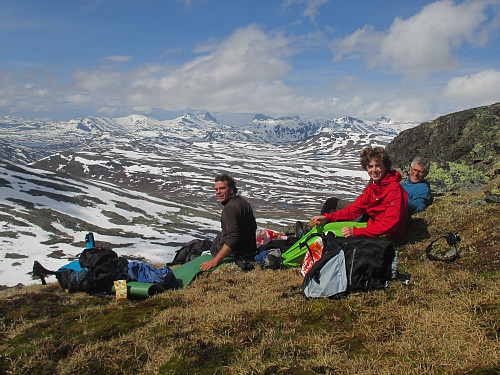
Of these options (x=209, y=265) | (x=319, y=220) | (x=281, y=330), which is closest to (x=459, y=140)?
(x=319, y=220)

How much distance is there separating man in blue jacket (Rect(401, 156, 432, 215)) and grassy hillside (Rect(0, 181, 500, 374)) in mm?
3044

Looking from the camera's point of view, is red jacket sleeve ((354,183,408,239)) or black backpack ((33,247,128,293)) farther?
black backpack ((33,247,128,293))

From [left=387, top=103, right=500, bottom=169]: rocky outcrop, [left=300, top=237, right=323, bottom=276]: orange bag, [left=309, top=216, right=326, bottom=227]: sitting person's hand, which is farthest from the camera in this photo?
[left=387, top=103, right=500, bottom=169]: rocky outcrop

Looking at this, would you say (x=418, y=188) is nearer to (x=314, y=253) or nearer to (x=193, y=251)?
(x=314, y=253)

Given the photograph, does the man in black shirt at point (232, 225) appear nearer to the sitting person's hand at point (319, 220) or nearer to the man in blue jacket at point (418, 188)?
the sitting person's hand at point (319, 220)

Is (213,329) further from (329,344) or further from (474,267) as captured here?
(474,267)

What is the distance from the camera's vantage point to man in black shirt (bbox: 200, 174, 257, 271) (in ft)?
31.4

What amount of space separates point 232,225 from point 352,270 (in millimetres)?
4311

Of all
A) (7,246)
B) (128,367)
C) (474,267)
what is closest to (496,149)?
(474,267)

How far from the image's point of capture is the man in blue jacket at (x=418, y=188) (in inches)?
412

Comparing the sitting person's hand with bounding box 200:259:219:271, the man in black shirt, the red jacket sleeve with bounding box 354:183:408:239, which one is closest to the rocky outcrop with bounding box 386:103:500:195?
the red jacket sleeve with bounding box 354:183:408:239

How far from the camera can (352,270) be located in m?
6.21

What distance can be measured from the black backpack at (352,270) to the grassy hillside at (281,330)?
10.0 inches

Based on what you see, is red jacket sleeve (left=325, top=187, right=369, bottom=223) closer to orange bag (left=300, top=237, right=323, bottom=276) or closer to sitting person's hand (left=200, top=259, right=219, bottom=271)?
orange bag (left=300, top=237, right=323, bottom=276)
